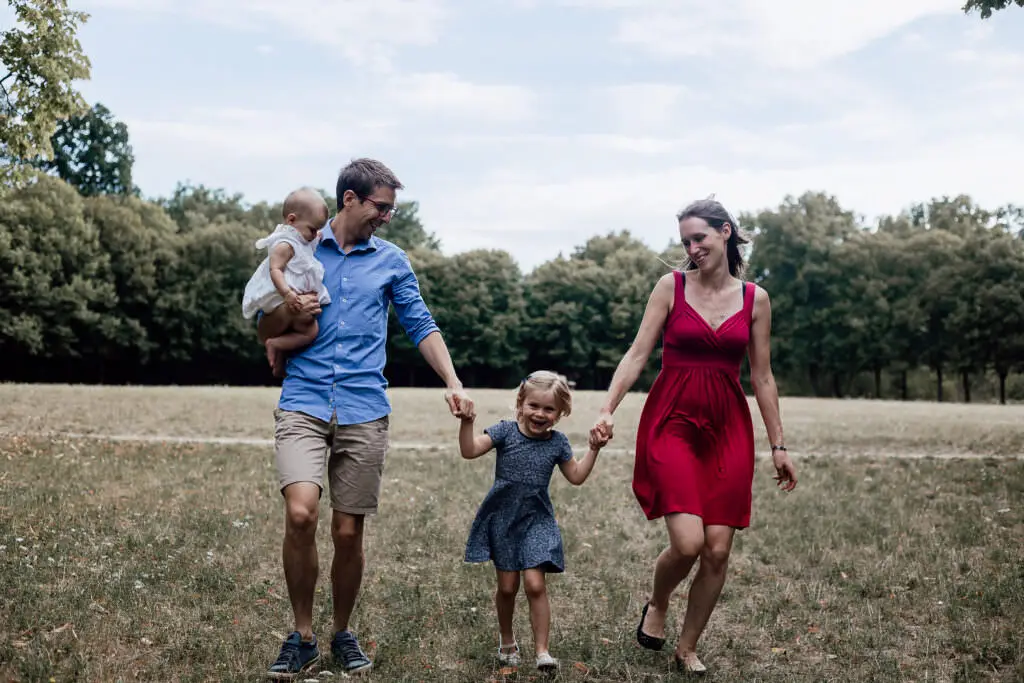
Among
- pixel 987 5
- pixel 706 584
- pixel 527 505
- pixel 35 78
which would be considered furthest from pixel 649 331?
pixel 35 78

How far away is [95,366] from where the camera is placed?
5381 centimetres

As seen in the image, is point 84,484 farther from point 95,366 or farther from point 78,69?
point 95,366

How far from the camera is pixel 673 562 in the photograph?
5.28 m

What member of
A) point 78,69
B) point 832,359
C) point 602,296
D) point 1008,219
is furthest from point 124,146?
point 1008,219

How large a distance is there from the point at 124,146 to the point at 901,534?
218 ft

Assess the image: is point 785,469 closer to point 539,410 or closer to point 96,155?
point 539,410

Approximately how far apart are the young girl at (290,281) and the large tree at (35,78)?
1398cm

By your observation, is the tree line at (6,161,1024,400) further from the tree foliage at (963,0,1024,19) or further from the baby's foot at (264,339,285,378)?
the baby's foot at (264,339,285,378)

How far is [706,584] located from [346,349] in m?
2.22

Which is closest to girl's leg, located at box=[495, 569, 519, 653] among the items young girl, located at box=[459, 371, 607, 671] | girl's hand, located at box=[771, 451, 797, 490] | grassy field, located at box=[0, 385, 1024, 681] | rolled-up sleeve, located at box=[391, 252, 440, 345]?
young girl, located at box=[459, 371, 607, 671]

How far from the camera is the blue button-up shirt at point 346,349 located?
16.1ft

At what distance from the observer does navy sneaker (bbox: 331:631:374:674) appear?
504 cm

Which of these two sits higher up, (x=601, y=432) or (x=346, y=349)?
(x=346, y=349)

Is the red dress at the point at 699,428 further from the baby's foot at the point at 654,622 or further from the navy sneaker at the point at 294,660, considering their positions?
the navy sneaker at the point at 294,660
